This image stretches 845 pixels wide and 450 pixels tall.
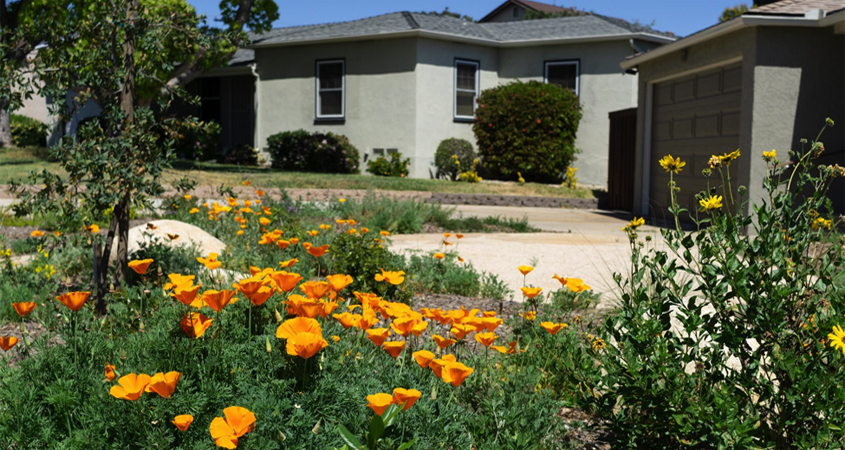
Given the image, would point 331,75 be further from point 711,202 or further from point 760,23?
point 711,202

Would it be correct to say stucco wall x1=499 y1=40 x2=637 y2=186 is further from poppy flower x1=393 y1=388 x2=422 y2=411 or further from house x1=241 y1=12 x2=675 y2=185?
poppy flower x1=393 y1=388 x2=422 y2=411

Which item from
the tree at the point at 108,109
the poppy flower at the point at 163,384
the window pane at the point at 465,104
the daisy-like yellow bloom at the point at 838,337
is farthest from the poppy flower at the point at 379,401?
the window pane at the point at 465,104

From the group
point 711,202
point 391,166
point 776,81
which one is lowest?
point 711,202

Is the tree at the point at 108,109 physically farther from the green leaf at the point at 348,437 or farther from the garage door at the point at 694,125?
the garage door at the point at 694,125

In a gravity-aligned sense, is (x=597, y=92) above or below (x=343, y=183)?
above

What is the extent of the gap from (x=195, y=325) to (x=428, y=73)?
18.8 metres

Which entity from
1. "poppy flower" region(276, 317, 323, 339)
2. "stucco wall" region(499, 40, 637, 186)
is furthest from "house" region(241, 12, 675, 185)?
"poppy flower" region(276, 317, 323, 339)

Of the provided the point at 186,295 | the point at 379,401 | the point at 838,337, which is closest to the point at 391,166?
the point at 186,295

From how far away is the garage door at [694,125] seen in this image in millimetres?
11203

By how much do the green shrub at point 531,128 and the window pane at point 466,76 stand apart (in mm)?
1401

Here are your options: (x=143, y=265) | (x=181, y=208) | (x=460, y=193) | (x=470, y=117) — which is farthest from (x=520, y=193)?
(x=143, y=265)

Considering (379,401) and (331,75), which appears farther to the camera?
(331,75)

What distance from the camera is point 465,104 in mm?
21875

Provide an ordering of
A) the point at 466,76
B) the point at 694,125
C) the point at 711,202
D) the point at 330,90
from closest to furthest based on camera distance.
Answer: the point at 711,202 < the point at 694,125 < the point at 466,76 < the point at 330,90
